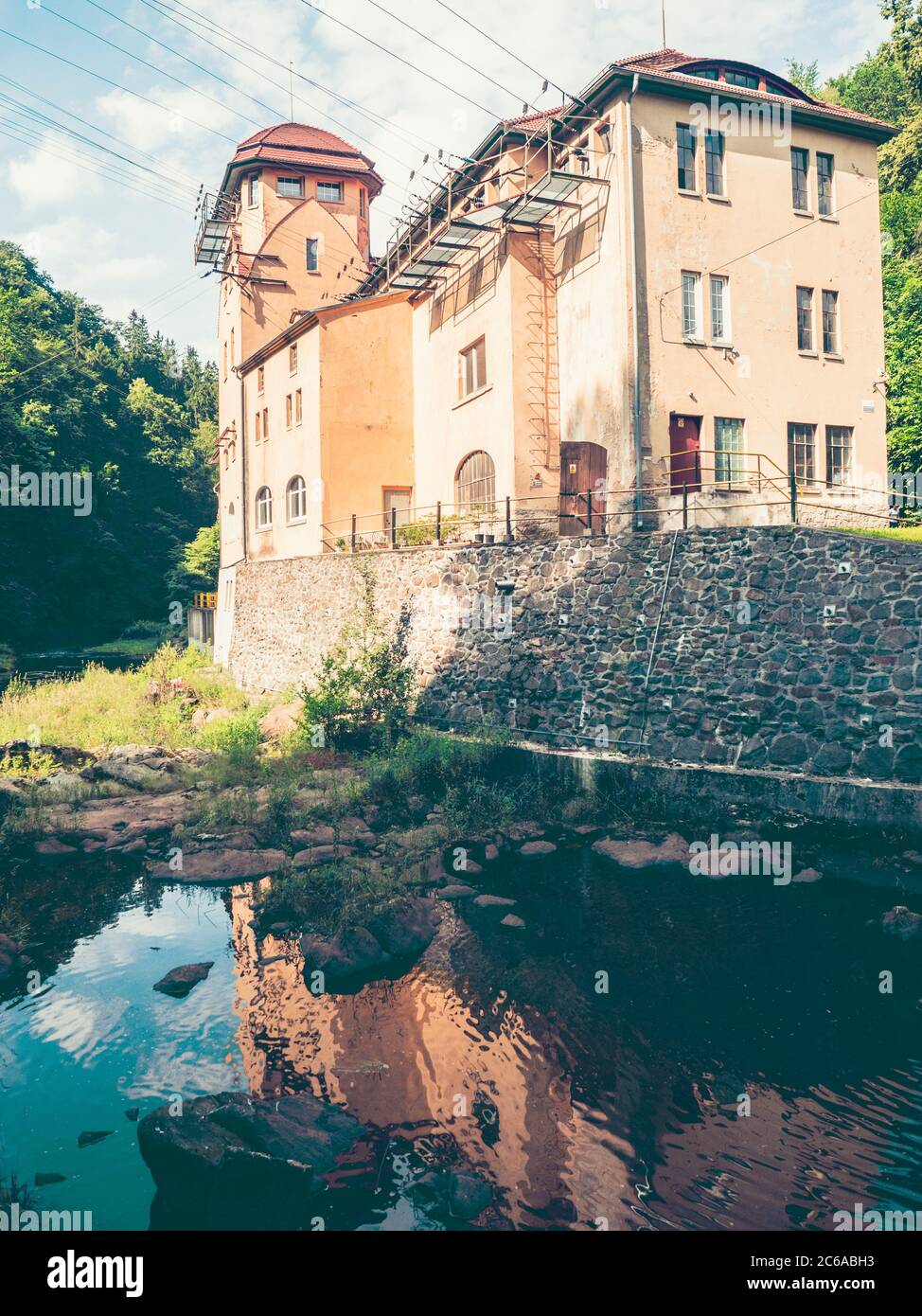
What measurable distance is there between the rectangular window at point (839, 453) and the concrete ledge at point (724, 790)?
33.7 feet

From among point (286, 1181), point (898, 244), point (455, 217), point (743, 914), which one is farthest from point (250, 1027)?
point (898, 244)

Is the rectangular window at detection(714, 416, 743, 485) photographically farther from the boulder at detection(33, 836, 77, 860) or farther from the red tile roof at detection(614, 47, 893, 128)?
the boulder at detection(33, 836, 77, 860)

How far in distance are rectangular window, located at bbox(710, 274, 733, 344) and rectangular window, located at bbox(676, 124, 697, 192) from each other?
222cm

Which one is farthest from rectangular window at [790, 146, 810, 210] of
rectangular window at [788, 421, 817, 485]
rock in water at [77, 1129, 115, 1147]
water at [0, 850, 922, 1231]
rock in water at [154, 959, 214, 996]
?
rock in water at [77, 1129, 115, 1147]

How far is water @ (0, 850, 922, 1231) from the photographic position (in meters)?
7.03

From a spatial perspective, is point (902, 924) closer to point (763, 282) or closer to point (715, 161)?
point (763, 282)

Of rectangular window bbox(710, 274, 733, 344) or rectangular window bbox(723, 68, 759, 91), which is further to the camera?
rectangular window bbox(723, 68, 759, 91)

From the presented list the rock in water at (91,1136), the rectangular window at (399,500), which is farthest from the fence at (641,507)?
the rock in water at (91,1136)

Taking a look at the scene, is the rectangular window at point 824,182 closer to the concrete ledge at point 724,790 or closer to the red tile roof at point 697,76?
the red tile roof at point 697,76

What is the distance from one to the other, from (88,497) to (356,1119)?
141ft

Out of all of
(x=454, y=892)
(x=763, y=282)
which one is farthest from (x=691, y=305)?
(x=454, y=892)

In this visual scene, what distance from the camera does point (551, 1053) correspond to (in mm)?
9031

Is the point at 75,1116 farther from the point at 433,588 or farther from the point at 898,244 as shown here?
the point at 898,244

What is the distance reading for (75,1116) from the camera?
313 inches
